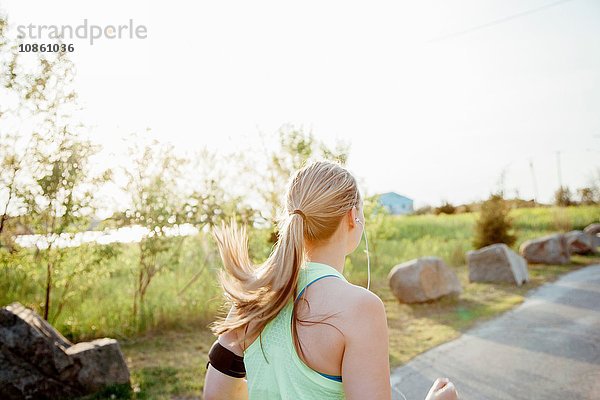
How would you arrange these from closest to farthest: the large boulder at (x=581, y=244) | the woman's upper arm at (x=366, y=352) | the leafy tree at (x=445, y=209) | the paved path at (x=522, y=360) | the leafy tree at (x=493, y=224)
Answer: the woman's upper arm at (x=366, y=352), the paved path at (x=522, y=360), the leafy tree at (x=493, y=224), the large boulder at (x=581, y=244), the leafy tree at (x=445, y=209)

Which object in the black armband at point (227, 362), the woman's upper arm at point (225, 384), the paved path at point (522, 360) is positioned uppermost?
the black armband at point (227, 362)

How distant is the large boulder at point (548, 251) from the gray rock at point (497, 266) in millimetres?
3260

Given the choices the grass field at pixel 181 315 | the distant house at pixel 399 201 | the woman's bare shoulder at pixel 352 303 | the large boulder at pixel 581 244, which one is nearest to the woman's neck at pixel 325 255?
the woman's bare shoulder at pixel 352 303

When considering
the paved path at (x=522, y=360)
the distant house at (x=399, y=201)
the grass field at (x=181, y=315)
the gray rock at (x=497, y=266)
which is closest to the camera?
the paved path at (x=522, y=360)

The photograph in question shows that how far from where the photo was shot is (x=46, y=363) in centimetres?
444

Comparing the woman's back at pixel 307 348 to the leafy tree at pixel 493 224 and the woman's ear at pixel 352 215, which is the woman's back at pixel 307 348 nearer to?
the woman's ear at pixel 352 215

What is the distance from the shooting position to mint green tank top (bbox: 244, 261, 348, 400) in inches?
63.4

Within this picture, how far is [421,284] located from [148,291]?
456 centimetres

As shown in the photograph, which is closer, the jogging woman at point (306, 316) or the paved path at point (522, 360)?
the jogging woman at point (306, 316)

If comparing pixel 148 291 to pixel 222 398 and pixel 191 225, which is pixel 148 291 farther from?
pixel 222 398

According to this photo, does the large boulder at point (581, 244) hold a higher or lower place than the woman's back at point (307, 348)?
lower

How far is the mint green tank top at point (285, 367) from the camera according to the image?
5.28 ft

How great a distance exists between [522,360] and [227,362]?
4660 millimetres

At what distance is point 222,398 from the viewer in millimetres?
1820
